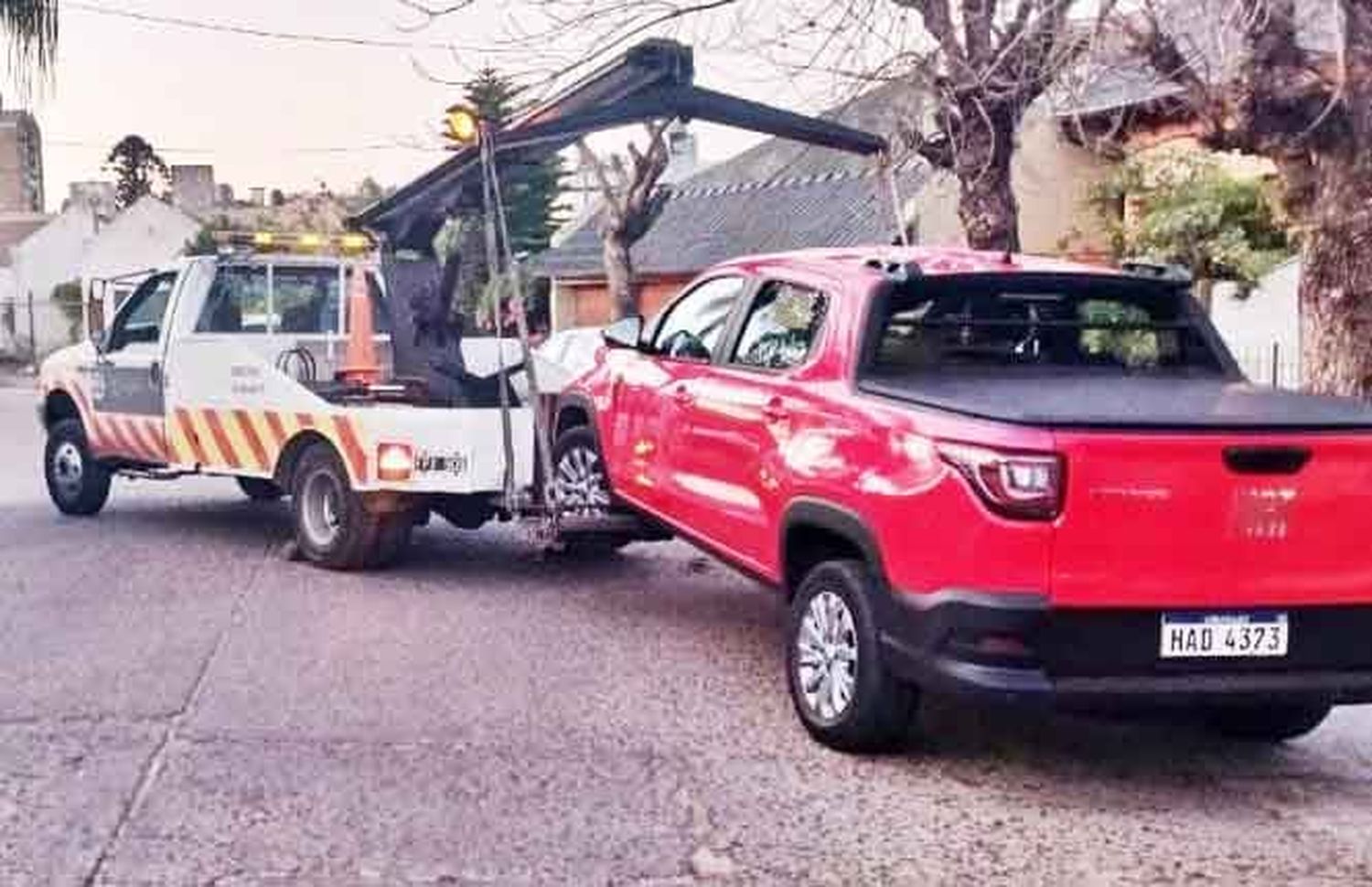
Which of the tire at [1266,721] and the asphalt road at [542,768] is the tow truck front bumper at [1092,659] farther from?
the tire at [1266,721]

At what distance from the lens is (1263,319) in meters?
17.1

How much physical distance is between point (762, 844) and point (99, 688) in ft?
10.6

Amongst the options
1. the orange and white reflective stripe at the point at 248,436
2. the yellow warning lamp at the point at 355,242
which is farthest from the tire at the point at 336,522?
the yellow warning lamp at the point at 355,242

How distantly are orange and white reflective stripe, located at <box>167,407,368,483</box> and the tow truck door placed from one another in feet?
1.15

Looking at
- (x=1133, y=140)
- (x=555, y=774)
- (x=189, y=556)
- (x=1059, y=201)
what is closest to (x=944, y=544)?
(x=555, y=774)

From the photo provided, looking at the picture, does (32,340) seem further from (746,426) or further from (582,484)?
(746,426)

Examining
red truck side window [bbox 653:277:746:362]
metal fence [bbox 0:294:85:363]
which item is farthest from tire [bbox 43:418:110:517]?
metal fence [bbox 0:294:85:363]

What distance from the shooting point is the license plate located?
539cm

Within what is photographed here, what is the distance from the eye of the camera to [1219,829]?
542 centimetres

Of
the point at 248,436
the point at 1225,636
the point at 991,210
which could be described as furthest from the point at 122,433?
the point at 1225,636

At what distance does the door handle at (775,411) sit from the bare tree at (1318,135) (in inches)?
155

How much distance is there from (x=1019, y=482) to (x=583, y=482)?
157 inches

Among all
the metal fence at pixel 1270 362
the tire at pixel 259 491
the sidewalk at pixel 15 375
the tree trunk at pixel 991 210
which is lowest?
the sidewalk at pixel 15 375

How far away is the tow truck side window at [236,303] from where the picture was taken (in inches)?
428
